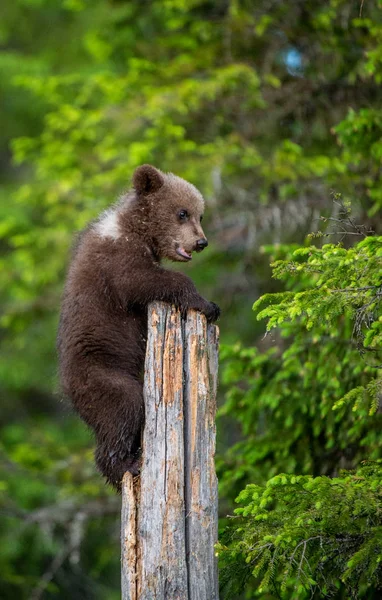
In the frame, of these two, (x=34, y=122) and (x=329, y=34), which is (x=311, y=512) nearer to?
(x=329, y=34)

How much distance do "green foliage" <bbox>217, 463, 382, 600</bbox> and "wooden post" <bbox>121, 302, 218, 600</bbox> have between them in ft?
0.68

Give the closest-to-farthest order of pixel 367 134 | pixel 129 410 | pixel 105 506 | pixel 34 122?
pixel 129 410
pixel 367 134
pixel 105 506
pixel 34 122

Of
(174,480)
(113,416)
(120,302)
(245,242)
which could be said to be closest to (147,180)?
(120,302)

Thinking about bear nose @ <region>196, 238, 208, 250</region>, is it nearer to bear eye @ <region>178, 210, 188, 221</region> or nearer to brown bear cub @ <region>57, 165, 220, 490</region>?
brown bear cub @ <region>57, 165, 220, 490</region>

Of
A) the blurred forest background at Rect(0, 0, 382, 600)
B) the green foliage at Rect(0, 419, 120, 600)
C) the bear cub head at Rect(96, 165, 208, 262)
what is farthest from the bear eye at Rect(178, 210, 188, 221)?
the green foliage at Rect(0, 419, 120, 600)

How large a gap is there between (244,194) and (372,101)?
6.04ft

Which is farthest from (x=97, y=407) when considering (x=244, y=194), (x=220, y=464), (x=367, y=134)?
(x=244, y=194)

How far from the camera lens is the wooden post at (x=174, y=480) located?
5.09 m

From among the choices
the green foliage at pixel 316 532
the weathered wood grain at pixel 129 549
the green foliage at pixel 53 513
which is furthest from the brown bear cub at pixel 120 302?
the green foliage at pixel 53 513

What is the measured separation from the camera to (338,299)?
486 centimetres

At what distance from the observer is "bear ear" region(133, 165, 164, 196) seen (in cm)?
684

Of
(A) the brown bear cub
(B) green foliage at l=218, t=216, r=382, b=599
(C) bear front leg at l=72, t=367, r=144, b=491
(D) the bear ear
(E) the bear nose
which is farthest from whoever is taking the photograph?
(D) the bear ear

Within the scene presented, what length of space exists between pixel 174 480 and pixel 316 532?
886 mm

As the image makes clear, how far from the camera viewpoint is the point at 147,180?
6.90m
